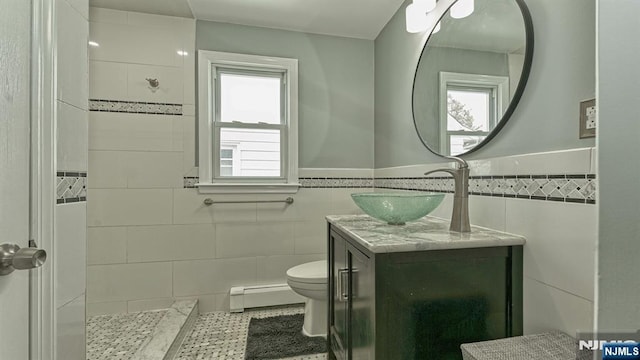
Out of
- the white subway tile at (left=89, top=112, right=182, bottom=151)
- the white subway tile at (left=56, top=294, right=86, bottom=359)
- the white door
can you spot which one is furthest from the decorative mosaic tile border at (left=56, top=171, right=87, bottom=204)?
the white subway tile at (left=89, top=112, right=182, bottom=151)

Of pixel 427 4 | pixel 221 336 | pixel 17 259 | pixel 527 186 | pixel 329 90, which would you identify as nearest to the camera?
pixel 17 259

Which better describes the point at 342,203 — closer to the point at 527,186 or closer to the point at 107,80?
the point at 527,186

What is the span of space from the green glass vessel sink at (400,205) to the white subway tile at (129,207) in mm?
1633

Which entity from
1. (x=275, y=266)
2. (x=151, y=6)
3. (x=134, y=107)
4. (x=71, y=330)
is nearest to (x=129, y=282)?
(x=275, y=266)

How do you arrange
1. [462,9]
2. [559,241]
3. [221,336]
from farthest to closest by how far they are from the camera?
[221,336], [462,9], [559,241]

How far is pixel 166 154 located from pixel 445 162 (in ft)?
6.42

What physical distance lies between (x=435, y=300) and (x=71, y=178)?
1159 mm

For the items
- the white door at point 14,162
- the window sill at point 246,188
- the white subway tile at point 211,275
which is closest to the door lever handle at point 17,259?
the white door at point 14,162

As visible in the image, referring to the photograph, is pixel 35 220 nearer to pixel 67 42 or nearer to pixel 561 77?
pixel 67 42

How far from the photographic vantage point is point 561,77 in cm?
88

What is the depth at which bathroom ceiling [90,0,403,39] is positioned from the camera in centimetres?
196

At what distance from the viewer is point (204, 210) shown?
2156 mm

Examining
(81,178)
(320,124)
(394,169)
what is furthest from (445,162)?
(81,178)

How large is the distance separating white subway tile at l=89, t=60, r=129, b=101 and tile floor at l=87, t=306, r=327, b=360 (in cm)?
159
